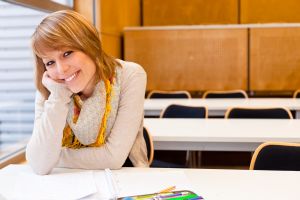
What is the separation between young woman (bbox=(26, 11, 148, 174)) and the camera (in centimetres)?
165

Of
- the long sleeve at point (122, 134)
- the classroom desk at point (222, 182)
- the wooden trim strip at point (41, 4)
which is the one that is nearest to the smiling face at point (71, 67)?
the long sleeve at point (122, 134)

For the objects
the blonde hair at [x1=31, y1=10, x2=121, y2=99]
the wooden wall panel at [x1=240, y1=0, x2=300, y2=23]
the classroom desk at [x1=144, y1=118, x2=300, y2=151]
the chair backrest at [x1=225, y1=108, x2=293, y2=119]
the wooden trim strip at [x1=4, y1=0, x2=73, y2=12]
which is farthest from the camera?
the wooden wall panel at [x1=240, y1=0, x2=300, y2=23]

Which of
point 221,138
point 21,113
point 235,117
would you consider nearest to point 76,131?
point 221,138

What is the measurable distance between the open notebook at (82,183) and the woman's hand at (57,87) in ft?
1.00

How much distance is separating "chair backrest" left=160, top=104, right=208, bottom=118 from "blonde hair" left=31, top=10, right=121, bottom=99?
1.70 m

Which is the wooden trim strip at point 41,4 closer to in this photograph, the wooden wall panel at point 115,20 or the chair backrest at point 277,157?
the wooden wall panel at point 115,20

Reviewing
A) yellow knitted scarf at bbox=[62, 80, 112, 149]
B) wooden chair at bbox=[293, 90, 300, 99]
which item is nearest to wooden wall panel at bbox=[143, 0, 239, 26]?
wooden chair at bbox=[293, 90, 300, 99]

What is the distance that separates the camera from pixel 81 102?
1.82 m

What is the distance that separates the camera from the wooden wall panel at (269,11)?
6.51m

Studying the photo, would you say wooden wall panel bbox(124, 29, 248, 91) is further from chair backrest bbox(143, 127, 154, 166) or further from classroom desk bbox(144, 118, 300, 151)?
chair backrest bbox(143, 127, 154, 166)

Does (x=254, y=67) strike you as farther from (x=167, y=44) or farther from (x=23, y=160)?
(x=23, y=160)

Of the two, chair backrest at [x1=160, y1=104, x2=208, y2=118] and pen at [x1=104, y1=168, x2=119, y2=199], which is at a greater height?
pen at [x1=104, y1=168, x2=119, y2=199]

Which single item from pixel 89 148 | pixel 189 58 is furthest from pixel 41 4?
pixel 189 58

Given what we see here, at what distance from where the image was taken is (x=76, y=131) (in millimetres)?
1771
